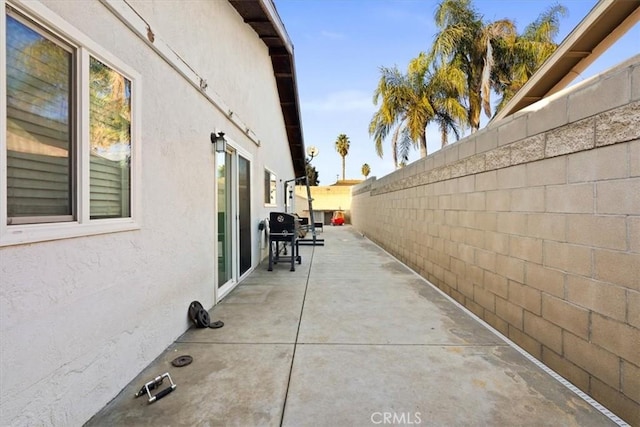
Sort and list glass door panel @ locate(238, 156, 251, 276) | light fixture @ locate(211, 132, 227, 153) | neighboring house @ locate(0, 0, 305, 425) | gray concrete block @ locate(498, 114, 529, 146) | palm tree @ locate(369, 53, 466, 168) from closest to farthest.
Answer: neighboring house @ locate(0, 0, 305, 425), gray concrete block @ locate(498, 114, 529, 146), light fixture @ locate(211, 132, 227, 153), glass door panel @ locate(238, 156, 251, 276), palm tree @ locate(369, 53, 466, 168)

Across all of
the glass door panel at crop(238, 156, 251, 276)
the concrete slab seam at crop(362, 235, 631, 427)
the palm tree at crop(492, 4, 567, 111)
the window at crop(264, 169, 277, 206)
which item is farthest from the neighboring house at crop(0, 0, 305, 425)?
the palm tree at crop(492, 4, 567, 111)

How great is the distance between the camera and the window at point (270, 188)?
28.6 ft

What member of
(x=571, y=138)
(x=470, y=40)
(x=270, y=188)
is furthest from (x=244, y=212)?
(x=470, y=40)

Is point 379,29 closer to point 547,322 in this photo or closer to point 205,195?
point 205,195

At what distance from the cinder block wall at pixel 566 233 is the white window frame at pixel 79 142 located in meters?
3.50

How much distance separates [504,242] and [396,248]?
5291 millimetres

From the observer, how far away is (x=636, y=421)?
6.74ft

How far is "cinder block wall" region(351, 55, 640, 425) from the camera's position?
215 cm

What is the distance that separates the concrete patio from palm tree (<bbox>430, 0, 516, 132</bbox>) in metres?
14.6

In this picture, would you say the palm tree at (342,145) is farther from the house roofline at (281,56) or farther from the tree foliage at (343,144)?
the house roofline at (281,56)

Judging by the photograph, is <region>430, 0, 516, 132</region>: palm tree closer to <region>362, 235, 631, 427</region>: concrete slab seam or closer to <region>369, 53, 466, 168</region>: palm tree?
<region>369, 53, 466, 168</region>: palm tree

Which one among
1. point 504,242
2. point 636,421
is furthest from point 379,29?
point 636,421

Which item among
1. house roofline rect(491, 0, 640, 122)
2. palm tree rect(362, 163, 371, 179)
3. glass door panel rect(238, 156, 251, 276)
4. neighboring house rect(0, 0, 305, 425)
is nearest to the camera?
neighboring house rect(0, 0, 305, 425)

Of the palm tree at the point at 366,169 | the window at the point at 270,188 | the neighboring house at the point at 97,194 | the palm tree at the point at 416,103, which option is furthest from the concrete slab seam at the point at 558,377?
the palm tree at the point at 366,169
